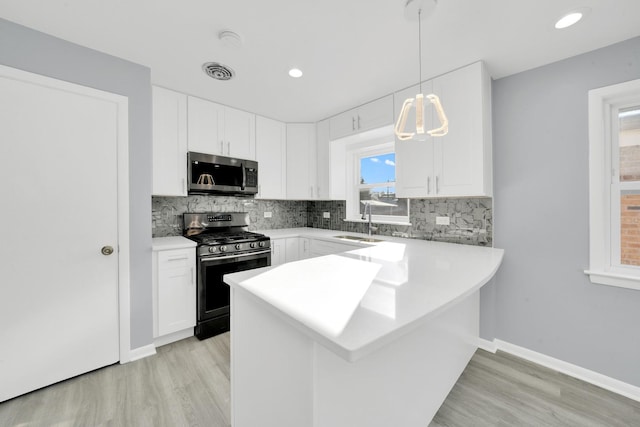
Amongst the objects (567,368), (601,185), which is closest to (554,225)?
(601,185)

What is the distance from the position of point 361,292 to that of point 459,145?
1.77 metres

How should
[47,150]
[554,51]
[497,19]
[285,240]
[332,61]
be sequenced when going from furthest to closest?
[285,240]
[332,61]
[554,51]
[47,150]
[497,19]

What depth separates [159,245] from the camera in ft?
7.51

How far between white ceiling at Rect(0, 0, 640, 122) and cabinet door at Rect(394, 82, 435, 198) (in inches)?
8.2

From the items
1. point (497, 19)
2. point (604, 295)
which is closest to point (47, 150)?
point (497, 19)

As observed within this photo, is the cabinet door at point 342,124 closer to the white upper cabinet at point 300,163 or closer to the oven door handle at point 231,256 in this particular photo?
the white upper cabinet at point 300,163

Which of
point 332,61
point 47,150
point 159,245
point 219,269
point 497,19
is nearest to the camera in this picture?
point 497,19

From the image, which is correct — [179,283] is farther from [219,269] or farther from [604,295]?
[604,295]

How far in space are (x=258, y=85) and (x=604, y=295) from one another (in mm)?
3300

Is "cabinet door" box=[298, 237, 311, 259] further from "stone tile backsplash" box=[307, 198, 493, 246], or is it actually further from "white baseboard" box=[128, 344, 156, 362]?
"white baseboard" box=[128, 344, 156, 362]

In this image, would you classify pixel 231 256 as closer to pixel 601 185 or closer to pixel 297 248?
pixel 297 248

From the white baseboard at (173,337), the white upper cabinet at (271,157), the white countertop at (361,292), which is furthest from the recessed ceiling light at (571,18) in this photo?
the white baseboard at (173,337)

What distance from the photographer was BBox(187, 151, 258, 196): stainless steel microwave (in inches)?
104

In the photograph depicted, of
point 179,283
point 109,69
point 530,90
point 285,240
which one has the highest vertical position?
point 109,69
